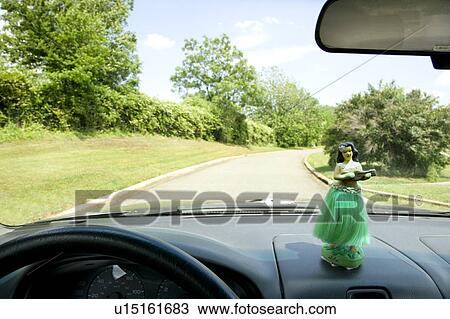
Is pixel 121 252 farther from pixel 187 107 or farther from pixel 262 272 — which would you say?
pixel 187 107

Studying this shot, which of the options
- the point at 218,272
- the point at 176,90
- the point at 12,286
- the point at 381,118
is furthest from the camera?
the point at 176,90

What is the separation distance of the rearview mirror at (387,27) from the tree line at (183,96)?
1.08 metres

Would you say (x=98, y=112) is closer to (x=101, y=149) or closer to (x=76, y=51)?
(x=101, y=149)

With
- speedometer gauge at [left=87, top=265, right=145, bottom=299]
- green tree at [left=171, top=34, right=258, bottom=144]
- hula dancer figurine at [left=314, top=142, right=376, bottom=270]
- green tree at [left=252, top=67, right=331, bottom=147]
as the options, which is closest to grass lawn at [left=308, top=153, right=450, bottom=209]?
green tree at [left=252, top=67, right=331, bottom=147]

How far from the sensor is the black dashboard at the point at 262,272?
1.61 metres

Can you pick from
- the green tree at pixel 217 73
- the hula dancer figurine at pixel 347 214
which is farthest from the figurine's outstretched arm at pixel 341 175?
the green tree at pixel 217 73

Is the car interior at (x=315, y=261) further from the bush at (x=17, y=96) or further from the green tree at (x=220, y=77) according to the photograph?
the green tree at (x=220, y=77)

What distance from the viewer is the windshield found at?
295 cm

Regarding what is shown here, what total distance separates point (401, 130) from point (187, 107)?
5.75 ft

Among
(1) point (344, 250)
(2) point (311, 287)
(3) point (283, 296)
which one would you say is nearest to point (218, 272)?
(3) point (283, 296)

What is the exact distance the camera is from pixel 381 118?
3309 millimetres

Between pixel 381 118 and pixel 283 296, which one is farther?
pixel 381 118

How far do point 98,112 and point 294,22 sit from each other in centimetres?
163

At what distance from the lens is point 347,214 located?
6.02 ft
